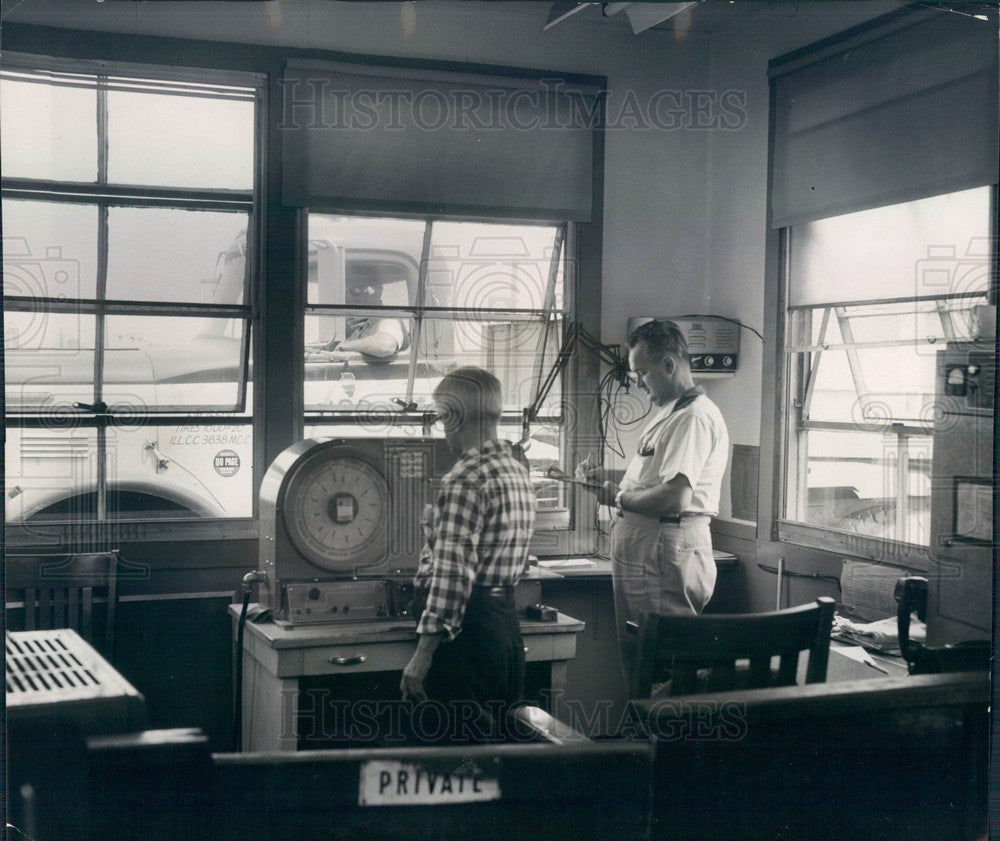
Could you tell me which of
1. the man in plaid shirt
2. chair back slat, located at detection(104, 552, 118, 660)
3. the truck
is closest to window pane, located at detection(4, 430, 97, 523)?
the truck

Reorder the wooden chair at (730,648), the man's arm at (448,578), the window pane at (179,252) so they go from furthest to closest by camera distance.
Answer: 1. the wooden chair at (730,648)
2. the man's arm at (448,578)
3. the window pane at (179,252)

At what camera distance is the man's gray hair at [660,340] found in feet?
5.16

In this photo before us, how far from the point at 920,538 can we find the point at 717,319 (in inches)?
23.7

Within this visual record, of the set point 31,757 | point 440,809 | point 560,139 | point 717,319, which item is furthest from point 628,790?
point 560,139

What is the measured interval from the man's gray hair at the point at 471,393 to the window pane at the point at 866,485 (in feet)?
2.00

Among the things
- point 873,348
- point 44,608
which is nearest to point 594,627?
point 873,348

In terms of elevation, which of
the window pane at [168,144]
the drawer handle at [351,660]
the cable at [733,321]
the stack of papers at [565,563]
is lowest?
the drawer handle at [351,660]

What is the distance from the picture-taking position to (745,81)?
5.41 feet

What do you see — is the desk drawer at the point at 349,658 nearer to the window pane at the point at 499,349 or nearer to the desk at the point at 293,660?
the desk at the point at 293,660

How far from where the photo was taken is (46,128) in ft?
4.67

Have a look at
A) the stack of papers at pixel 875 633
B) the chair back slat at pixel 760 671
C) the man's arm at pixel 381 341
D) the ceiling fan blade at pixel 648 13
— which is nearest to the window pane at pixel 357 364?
the man's arm at pixel 381 341

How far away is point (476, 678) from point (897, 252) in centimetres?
111

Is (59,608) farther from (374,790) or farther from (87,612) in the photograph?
(374,790)

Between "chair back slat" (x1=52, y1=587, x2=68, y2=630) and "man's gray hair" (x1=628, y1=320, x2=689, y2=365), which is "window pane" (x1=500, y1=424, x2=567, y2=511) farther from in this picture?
"chair back slat" (x1=52, y1=587, x2=68, y2=630)
